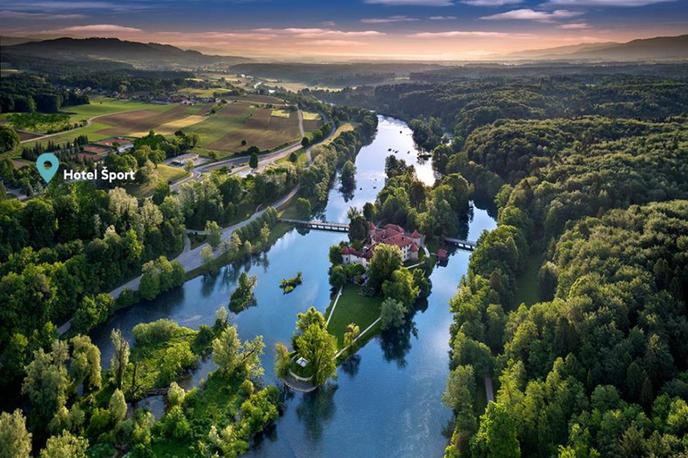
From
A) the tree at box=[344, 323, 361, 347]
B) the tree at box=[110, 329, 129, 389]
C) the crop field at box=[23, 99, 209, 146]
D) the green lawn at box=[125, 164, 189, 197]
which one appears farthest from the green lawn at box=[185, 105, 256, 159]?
the tree at box=[110, 329, 129, 389]

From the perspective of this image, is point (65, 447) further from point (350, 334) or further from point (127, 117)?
point (127, 117)

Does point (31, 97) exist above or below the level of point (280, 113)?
above

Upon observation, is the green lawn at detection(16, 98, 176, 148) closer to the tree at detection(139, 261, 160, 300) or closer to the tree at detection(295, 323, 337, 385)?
the tree at detection(139, 261, 160, 300)

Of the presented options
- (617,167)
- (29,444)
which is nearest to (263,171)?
(617,167)

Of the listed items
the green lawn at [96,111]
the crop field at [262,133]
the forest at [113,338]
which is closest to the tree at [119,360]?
the forest at [113,338]

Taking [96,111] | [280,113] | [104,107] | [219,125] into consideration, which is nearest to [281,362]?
[219,125]

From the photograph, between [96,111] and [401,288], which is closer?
[401,288]

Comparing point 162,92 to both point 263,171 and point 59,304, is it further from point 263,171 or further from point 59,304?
point 59,304
